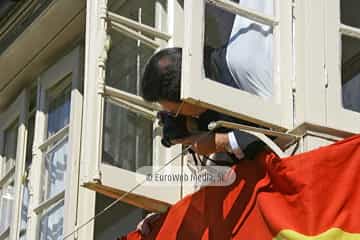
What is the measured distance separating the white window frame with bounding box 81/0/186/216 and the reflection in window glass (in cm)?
78

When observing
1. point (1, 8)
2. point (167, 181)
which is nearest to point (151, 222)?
point (167, 181)

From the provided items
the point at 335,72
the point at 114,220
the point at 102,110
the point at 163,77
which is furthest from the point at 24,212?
the point at 335,72

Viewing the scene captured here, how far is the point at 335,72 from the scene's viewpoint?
4.93m

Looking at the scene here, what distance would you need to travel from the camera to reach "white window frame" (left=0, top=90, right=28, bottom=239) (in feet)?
23.6

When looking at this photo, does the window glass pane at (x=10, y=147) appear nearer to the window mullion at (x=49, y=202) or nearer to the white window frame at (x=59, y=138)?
the white window frame at (x=59, y=138)

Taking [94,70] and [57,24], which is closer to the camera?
[94,70]

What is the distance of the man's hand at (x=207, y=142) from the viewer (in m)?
4.93

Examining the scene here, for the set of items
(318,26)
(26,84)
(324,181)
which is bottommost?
(324,181)

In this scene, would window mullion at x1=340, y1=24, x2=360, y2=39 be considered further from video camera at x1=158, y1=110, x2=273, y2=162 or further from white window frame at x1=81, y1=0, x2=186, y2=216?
white window frame at x1=81, y1=0, x2=186, y2=216

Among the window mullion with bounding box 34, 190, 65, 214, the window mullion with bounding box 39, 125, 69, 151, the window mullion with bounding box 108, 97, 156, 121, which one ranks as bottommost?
the window mullion with bounding box 34, 190, 65, 214

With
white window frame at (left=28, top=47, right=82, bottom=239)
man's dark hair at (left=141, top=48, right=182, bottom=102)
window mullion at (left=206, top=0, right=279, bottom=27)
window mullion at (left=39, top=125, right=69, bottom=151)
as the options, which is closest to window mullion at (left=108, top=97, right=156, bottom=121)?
man's dark hair at (left=141, top=48, right=182, bottom=102)

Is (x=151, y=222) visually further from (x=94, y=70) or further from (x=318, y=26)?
(x=318, y=26)

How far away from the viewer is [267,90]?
4.96m

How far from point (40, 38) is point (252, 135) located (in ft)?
8.65
